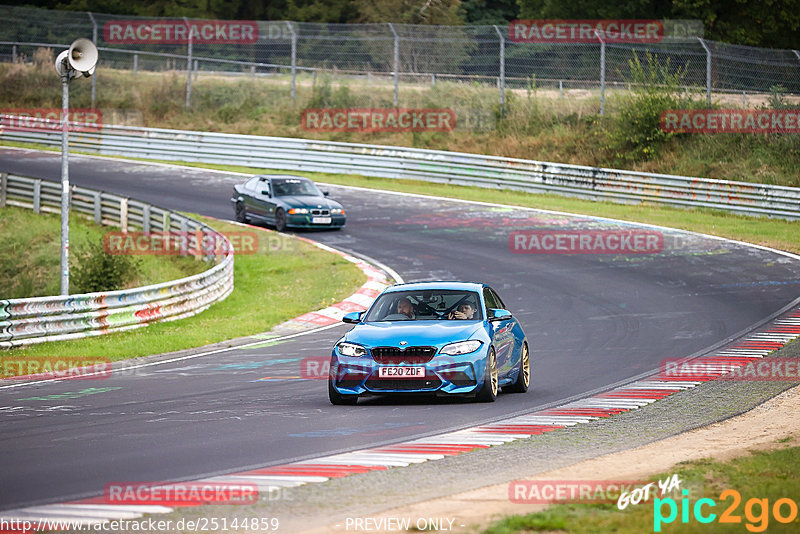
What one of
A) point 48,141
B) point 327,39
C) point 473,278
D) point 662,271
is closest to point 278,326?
point 473,278

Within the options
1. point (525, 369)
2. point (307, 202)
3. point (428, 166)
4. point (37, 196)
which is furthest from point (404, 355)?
point (428, 166)

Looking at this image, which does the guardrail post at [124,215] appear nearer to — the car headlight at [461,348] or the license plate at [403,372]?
the license plate at [403,372]

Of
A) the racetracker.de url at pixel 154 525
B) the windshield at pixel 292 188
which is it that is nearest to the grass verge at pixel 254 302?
the windshield at pixel 292 188

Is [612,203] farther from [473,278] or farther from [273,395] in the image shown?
[273,395]

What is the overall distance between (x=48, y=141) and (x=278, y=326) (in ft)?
91.5

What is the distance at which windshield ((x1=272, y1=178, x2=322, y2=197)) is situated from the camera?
30688 millimetres

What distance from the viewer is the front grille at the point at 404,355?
11.5 m

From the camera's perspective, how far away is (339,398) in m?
11.9

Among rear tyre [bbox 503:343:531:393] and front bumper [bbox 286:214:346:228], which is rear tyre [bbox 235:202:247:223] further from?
rear tyre [bbox 503:343:531:393]

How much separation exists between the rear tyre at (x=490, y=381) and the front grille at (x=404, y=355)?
0.67 meters

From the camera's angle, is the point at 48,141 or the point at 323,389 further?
the point at 48,141

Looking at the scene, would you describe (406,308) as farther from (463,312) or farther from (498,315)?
(498,315)

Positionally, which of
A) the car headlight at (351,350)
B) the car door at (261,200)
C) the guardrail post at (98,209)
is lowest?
the guardrail post at (98,209)

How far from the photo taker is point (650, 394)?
12.6m
